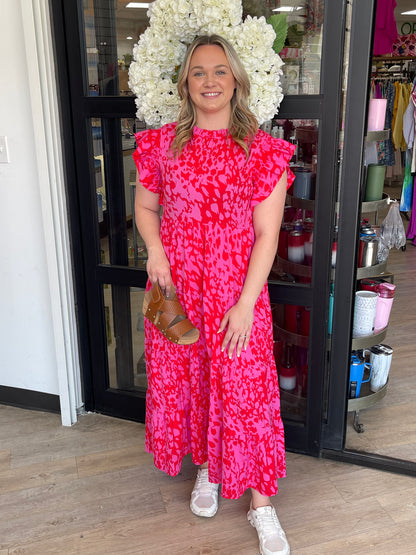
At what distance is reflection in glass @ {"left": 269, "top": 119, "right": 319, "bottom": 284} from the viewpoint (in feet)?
6.38

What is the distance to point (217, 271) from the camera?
1.70m

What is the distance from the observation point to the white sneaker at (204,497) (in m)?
1.93

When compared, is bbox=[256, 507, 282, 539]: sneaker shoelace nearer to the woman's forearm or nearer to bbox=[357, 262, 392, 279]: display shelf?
the woman's forearm

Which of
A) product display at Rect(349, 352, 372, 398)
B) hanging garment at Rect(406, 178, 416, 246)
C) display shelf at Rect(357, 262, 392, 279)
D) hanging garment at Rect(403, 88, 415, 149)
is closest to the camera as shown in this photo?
display shelf at Rect(357, 262, 392, 279)

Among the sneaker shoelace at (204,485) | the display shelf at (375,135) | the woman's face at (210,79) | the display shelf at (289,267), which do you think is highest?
the woman's face at (210,79)

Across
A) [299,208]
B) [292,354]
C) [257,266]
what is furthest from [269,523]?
[299,208]

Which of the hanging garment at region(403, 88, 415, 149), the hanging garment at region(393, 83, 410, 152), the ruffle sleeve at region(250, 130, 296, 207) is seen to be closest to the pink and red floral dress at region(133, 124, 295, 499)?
the ruffle sleeve at region(250, 130, 296, 207)

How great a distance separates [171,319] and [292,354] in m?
0.75

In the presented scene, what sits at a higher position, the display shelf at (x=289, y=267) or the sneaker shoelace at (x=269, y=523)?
the display shelf at (x=289, y=267)

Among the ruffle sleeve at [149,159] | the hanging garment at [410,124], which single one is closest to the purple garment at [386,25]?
the hanging garment at [410,124]

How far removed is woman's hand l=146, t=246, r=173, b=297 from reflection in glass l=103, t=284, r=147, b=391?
62 cm

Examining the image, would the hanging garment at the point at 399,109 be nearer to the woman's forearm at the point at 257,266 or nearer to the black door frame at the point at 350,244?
the black door frame at the point at 350,244

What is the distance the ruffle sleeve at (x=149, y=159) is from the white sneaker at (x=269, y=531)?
1151 mm

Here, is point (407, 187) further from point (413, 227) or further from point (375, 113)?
point (375, 113)
